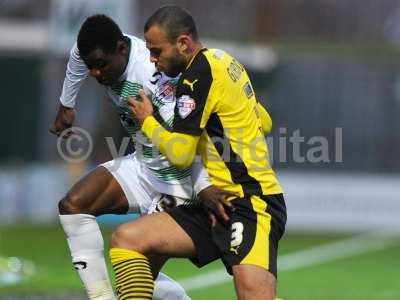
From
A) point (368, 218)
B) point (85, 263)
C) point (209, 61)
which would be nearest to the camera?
point (209, 61)

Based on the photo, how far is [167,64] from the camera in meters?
7.38

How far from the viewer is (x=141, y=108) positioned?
7461mm

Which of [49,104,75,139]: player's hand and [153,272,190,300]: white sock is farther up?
[49,104,75,139]: player's hand

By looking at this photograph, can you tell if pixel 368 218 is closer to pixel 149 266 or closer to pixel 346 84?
pixel 346 84

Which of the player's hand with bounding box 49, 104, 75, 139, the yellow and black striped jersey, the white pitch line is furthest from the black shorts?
the white pitch line

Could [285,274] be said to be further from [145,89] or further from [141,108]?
[141,108]

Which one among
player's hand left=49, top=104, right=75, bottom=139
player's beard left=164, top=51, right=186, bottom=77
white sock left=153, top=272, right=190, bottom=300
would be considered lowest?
white sock left=153, top=272, right=190, bottom=300

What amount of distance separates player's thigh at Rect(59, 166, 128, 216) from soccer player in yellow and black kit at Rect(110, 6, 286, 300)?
739 mm

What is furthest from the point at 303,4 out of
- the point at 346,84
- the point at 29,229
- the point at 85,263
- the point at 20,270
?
the point at 85,263

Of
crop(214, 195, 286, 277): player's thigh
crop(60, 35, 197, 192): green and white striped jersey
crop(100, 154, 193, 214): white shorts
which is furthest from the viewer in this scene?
crop(100, 154, 193, 214): white shorts

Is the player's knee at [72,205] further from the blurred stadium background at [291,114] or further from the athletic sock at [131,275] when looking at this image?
the blurred stadium background at [291,114]

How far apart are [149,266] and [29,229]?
12.7 metres

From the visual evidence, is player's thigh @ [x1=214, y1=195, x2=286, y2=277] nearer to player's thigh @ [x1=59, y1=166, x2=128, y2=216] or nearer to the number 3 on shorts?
the number 3 on shorts

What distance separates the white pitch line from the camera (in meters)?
13.2
